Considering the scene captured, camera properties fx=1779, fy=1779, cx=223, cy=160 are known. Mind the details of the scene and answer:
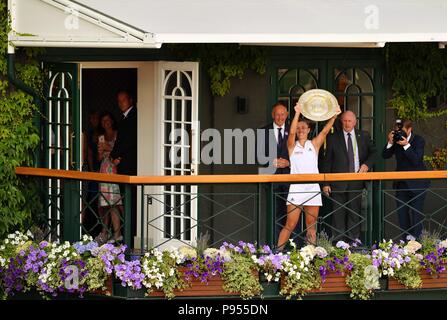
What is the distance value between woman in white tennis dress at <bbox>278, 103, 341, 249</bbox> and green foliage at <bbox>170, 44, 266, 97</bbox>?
90 cm

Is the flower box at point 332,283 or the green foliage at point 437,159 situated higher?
the green foliage at point 437,159

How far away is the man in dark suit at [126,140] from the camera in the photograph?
22.9 meters

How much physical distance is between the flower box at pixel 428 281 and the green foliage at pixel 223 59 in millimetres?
3271

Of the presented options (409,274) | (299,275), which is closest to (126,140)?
(299,275)

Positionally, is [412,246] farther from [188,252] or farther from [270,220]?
[188,252]

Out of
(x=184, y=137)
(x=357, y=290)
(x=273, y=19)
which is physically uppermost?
(x=273, y=19)

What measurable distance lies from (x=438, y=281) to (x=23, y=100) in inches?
219

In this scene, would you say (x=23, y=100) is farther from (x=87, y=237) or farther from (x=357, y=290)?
(x=357, y=290)

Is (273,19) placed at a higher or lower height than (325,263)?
higher

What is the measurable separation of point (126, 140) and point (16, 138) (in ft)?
5.25

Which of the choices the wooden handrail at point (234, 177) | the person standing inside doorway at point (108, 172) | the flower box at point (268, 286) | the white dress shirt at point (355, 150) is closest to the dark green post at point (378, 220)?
the wooden handrail at point (234, 177)

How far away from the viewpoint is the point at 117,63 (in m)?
22.4

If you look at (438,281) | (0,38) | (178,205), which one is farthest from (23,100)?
(438,281)

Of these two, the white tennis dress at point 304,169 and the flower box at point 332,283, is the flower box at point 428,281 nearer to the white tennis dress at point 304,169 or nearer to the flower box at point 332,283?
the flower box at point 332,283
